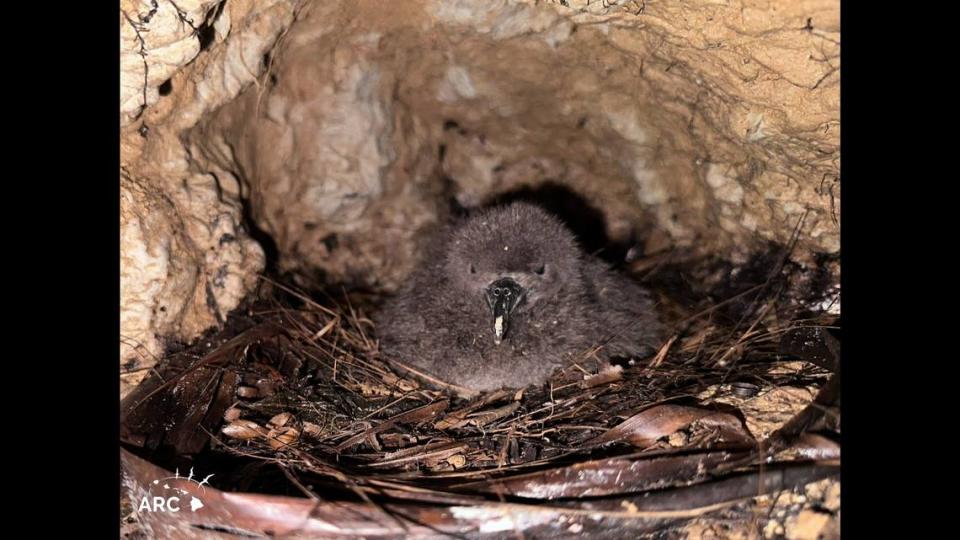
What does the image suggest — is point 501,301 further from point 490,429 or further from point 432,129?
point 432,129

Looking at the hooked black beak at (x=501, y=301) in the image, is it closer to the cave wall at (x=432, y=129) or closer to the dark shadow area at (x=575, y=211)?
the cave wall at (x=432, y=129)

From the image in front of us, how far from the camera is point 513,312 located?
3635 millimetres

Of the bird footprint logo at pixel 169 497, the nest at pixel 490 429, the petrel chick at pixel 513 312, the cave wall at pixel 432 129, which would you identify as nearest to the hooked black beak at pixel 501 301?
the petrel chick at pixel 513 312

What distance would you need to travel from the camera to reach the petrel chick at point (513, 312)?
3596mm

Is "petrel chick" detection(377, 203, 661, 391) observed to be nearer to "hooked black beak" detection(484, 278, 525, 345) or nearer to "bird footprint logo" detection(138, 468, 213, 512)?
"hooked black beak" detection(484, 278, 525, 345)

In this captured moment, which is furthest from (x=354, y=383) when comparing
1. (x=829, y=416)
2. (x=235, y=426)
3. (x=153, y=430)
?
(x=829, y=416)

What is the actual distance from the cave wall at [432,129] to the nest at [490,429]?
384mm

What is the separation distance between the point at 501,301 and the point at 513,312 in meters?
0.11

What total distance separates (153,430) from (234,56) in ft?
5.75

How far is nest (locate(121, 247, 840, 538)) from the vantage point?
2227 millimetres

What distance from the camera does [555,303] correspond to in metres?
3.79

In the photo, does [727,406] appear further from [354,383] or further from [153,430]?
[153,430]

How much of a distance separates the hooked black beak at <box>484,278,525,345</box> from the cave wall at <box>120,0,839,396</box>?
4.45ft

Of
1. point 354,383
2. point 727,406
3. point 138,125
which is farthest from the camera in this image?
point 354,383
